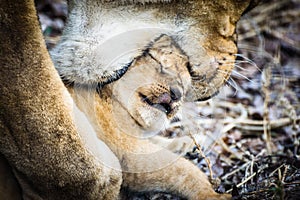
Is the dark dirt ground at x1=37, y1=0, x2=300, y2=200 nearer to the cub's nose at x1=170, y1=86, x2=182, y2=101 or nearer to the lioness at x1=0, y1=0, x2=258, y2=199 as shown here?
the lioness at x1=0, y1=0, x2=258, y2=199

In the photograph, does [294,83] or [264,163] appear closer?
[264,163]

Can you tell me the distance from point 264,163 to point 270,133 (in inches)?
40.2

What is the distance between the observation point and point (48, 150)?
2.04m

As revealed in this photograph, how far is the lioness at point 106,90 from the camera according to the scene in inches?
78.2

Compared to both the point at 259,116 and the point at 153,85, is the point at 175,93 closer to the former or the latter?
the point at 153,85

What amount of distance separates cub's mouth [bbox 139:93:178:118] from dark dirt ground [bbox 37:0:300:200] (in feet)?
1.21

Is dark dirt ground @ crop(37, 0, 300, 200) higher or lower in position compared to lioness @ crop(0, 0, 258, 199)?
lower

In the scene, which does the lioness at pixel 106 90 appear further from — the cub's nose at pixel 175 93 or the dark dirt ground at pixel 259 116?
the dark dirt ground at pixel 259 116

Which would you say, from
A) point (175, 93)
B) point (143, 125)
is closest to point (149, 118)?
point (143, 125)

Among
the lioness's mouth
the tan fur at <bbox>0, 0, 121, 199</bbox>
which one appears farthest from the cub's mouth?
the tan fur at <bbox>0, 0, 121, 199</bbox>

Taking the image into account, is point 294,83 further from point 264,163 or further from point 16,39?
point 16,39

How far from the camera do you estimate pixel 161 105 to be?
7.85 ft

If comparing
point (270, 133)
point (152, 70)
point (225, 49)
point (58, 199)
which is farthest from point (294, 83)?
point (58, 199)

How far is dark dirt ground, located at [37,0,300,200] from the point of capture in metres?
2.72
